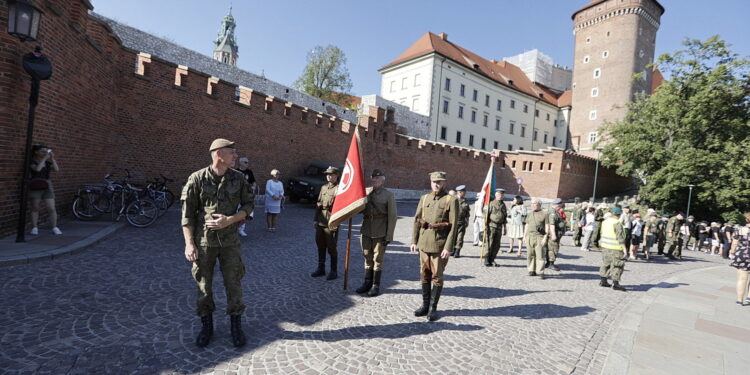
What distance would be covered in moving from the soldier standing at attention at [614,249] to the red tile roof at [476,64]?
3655 centimetres

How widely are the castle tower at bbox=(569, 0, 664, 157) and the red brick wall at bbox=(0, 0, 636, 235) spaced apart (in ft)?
126

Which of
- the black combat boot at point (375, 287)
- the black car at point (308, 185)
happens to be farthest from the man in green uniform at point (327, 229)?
the black car at point (308, 185)

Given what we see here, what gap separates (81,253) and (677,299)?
10438 millimetres

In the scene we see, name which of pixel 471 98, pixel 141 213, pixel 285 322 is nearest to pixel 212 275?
pixel 285 322

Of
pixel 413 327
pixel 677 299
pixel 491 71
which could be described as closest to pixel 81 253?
pixel 413 327

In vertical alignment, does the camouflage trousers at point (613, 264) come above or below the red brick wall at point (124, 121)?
below

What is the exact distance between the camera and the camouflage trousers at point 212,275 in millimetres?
3250

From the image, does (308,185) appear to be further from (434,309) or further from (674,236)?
(674,236)

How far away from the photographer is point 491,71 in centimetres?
4991

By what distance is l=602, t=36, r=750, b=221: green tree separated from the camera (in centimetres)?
2442

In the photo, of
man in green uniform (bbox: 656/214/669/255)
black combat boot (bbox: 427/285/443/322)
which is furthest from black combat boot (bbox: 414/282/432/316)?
man in green uniform (bbox: 656/214/669/255)

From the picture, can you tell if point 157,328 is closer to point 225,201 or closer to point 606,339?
point 225,201

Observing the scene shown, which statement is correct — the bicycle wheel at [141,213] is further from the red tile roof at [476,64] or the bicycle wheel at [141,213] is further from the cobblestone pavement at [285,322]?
the red tile roof at [476,64]

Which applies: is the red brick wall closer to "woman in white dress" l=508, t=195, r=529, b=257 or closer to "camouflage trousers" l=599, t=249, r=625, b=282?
"woman in white dress" l=508, t=195, r=529, b=257
